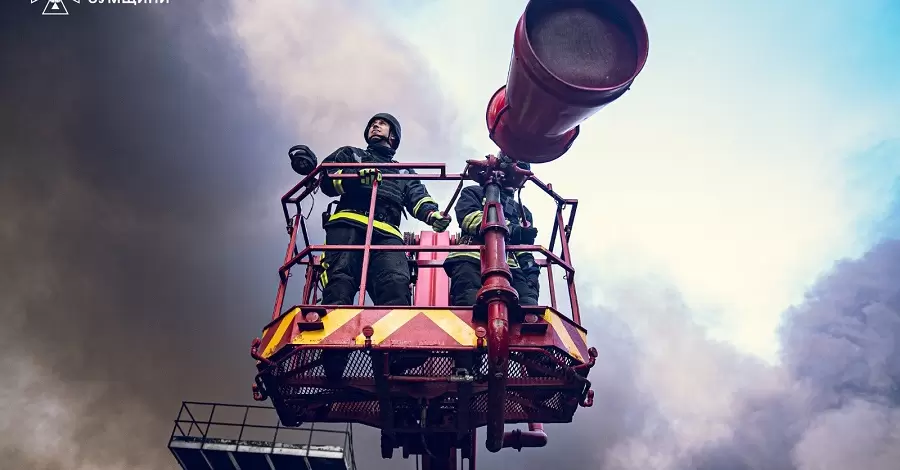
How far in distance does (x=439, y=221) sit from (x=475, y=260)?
545 millimetres

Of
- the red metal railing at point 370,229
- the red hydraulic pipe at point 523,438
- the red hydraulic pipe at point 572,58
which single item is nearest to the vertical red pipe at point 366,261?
the red metal railing at point 370,229

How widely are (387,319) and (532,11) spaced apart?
2373 millimetres

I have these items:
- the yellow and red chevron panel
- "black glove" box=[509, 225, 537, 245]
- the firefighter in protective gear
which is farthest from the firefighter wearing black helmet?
"black glove" box=[509, 225, 537, 245]

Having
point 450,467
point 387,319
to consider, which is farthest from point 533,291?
point 387,319

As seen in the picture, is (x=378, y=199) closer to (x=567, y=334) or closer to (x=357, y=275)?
(x=357, y=275)

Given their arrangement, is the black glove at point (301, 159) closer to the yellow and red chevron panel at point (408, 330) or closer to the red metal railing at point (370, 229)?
the red metal railing at point (370, 229)

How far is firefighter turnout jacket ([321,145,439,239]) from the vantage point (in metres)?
6.11

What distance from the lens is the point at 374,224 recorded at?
6.09 meters

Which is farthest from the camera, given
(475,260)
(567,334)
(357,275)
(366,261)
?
(475,260)

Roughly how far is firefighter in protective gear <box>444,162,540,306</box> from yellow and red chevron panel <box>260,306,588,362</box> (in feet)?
4.21

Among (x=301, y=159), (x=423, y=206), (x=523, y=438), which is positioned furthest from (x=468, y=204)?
(x=523, y=438)

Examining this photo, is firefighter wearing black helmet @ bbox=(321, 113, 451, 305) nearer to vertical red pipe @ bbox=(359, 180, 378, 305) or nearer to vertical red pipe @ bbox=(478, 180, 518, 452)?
vertical red pipe @ bbox=(359, 180, 378, 305)

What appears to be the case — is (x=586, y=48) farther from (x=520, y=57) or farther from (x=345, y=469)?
(x=345, y=469)

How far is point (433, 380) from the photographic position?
4.68m
